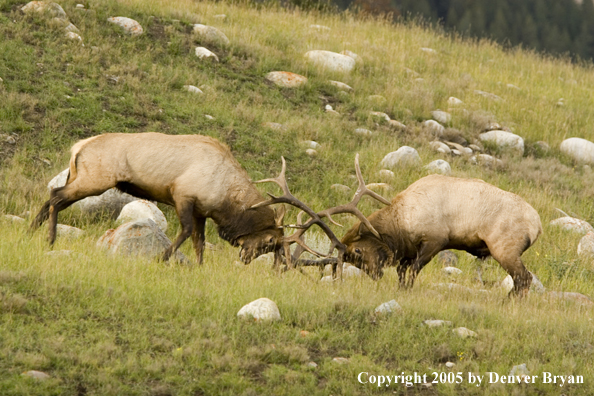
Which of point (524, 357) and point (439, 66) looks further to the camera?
point (439, 66)

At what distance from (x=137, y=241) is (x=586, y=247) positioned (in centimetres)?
706

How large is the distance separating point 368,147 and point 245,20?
20.3 feet

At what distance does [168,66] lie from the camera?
1504cm

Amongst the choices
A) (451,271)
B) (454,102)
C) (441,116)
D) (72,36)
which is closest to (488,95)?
(454,102)

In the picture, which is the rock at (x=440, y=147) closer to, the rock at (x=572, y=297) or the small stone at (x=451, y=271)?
the small stone at (x=451, y=271)

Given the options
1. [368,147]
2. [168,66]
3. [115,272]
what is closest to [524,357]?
[115,272]

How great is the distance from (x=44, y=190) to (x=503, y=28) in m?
55.2

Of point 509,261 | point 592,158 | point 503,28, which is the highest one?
point 509,261

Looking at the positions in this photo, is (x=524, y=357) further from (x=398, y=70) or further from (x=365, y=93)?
(x=398, y=70)

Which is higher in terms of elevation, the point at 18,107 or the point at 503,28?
the point at 18,107

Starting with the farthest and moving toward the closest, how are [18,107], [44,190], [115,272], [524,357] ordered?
[18,107]
[44,190]
[115,272]
[524,357]

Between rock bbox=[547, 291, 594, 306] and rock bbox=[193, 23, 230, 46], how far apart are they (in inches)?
381

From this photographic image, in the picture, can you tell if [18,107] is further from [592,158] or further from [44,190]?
[592,158]

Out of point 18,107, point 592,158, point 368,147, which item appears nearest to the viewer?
point 18,107
